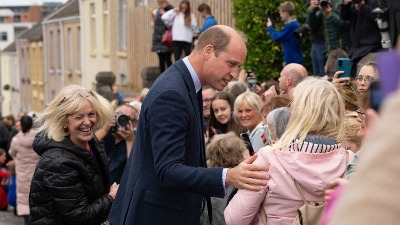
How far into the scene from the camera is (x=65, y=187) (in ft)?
17.7

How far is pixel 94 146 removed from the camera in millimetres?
5812

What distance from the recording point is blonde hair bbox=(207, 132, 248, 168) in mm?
5637

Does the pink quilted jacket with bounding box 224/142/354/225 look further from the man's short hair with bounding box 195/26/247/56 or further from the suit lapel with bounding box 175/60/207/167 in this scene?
the man's short hair with bounding box 195/26/247/56

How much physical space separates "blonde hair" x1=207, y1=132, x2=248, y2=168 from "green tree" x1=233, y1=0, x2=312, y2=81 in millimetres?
7139

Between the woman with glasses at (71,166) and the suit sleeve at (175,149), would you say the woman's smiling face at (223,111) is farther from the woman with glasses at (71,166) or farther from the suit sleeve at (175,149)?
the suit sleeve at (175,149)

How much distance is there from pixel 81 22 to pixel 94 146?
29.1 metres

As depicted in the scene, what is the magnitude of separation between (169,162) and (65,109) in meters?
2.00

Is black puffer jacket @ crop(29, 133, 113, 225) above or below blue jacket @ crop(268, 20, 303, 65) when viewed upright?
below

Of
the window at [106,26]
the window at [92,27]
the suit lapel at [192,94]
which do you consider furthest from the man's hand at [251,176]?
the window at [92,27]

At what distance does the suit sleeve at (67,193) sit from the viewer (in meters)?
5.38

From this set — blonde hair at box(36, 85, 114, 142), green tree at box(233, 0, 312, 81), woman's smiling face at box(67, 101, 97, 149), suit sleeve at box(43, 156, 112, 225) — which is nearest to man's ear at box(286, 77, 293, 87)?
blonde hair at box(36, 85, 114, 142)

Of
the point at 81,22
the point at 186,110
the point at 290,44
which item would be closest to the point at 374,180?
the point at 186,110

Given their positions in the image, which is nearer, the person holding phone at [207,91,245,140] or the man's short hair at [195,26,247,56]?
the man's short hair at [195,26,247,56]

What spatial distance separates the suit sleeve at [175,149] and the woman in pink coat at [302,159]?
50 centimetres
